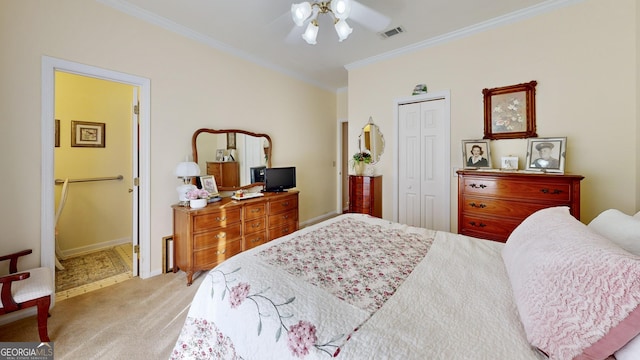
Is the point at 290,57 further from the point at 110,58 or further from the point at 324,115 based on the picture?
the point at 110,58

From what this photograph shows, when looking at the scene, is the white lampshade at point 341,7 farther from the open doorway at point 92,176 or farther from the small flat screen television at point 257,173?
the open doorway at point 92,176

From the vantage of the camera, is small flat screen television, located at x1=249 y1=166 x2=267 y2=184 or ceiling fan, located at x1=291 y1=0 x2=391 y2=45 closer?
ceiling fan, located at x1=291 y1=0 x2=391 y2=45

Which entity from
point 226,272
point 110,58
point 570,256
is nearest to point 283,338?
point 226,272

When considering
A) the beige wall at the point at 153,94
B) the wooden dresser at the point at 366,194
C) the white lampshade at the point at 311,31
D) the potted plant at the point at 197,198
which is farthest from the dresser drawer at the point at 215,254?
the white lampshade at the point at 311,31

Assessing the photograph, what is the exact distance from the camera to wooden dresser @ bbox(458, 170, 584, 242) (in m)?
2.04

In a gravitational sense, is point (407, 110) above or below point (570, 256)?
above

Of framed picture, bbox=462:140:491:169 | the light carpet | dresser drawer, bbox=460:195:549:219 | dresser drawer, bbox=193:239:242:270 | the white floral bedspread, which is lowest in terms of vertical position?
the light carpet

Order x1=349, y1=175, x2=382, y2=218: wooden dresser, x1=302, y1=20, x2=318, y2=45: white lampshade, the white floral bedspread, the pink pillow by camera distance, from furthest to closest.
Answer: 1. x1=349, y1=175, x2=382, y2=218: wooden dresser
2. x1=302, y1=20, x2=318, y2=45: white lampshade
3. the white floral bedspread
4. the pink pillow

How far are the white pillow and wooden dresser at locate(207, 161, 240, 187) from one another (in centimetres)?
334

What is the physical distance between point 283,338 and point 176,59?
3.18 m

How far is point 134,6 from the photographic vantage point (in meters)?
2.42

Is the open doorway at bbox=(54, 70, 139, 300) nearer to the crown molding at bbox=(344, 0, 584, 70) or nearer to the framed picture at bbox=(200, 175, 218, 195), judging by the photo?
the framed picture at bbox=(200, 175, 218, 195)

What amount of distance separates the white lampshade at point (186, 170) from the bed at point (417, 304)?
168cm

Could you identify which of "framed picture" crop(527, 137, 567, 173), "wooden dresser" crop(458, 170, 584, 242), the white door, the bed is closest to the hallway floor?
the bed
